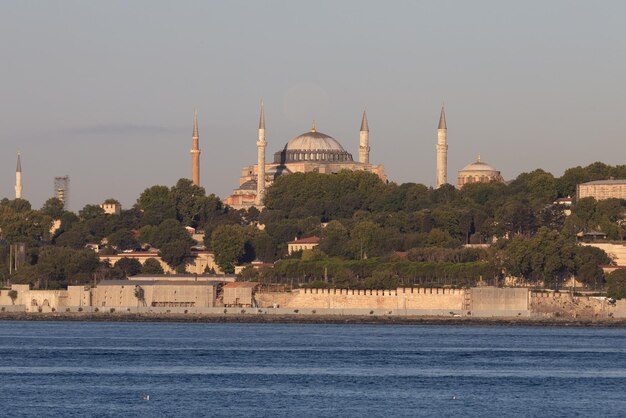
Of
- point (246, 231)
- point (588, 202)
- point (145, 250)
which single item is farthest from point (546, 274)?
point (145, 250)

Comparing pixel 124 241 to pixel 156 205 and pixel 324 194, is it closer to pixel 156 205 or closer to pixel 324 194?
pixel 156 205

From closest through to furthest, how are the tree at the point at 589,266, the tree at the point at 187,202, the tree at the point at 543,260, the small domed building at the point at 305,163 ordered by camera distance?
the tree at the point at 543,260 → the tree at the point at 589,266 → the tree at the point at 187,202 → the small domed building at the point at 305,163

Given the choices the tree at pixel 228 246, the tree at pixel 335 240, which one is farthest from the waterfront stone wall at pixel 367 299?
the tree at pixel 228 246

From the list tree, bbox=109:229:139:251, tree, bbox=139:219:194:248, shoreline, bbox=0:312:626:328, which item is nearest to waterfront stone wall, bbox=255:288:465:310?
shoreline, bbox=0:312:626:328

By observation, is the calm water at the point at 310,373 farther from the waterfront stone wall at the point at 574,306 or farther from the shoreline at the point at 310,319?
the waterfront stone wall at the point at 574,306

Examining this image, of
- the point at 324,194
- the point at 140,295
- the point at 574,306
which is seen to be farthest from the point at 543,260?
the point at 324,194

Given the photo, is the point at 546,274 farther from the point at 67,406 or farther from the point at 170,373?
the point at 67,406
